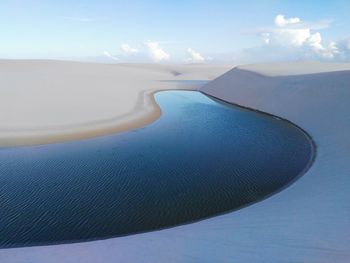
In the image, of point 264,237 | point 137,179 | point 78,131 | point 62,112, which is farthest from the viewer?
point 62,112

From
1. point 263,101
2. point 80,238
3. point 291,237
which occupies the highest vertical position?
point 263,101

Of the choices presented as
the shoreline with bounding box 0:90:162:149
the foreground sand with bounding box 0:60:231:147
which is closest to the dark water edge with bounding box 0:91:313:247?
the shoreline with bounding box 0:90:162:149

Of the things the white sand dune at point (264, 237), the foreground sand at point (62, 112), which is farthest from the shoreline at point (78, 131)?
the white sand dune at point (264, 237)

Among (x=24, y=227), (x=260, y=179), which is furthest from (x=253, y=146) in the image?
(x=24, y=227)

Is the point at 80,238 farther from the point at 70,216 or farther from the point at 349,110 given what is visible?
the point at 349,110

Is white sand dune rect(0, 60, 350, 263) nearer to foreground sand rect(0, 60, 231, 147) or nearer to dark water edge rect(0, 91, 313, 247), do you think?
dark water edge rect(0, 91, 313, 247)

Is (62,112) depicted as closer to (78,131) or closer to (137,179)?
(78,131)

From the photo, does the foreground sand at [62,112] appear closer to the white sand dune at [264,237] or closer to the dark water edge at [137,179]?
the dark water edge at [137,179]

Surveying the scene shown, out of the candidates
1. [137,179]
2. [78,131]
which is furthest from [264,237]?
[78,131]
